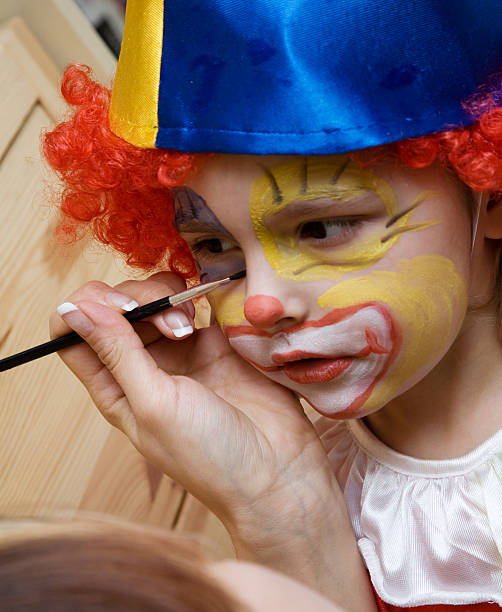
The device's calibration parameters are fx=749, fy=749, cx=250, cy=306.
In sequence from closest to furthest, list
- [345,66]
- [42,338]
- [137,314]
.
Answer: [345,66], [137,314], [42,338]

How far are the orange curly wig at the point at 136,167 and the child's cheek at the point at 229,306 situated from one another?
13cm

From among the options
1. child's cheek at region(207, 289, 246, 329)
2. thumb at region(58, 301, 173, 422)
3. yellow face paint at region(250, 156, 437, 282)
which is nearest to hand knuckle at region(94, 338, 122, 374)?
thumb at region(58, 301, 173, 422)

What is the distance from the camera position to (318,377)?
809 millimetres

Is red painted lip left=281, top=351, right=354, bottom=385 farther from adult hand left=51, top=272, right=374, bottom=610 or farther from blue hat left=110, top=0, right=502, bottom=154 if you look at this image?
blue hat left=110, top=0, right=502, bottom=154

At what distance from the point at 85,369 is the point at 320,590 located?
392mm

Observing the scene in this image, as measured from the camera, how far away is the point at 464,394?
3.02ft

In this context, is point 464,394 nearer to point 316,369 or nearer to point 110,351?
point 316,369

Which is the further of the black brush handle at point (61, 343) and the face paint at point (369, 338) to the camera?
the black brush handle at point (61, 343)

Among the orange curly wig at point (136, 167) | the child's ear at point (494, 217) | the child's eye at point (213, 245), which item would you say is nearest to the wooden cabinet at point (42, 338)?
the orange curly wig at point (136, 167)

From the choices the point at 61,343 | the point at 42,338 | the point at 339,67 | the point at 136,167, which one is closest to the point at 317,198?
the point at 339,67

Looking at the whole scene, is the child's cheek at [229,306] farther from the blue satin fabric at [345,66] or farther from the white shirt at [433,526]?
the white shirt at [433,526]

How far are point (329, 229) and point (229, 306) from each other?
0.16 meters

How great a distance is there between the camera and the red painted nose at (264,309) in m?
0.76

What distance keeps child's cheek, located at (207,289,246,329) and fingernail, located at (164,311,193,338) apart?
0.19ft
